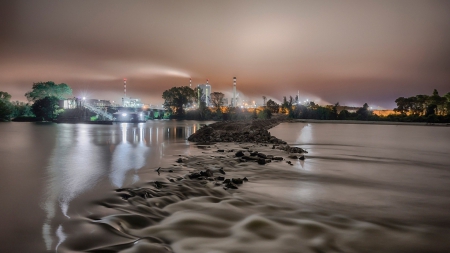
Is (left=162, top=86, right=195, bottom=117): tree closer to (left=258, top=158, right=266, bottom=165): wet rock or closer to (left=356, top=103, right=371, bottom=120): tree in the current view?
(left=356, top=103, right=371, bottom=120): tree

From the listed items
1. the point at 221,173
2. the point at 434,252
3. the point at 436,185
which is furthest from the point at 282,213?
the point at 436,185

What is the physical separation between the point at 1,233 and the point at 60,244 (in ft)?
4.25

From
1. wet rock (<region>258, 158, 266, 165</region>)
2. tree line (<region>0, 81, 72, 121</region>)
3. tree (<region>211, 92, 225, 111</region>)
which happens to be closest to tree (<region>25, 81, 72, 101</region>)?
tree line (<region>0, 81, 72, 121</region>)

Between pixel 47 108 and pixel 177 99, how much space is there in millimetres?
60535

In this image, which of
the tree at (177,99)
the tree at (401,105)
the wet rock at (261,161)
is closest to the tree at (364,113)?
the tree at (401,105)

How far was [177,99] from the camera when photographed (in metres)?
136

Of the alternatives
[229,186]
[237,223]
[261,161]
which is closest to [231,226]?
[237,223]

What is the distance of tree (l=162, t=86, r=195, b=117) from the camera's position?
136050 millimetres

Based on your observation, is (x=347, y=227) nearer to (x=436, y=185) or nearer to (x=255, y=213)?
(x=255, y=213)

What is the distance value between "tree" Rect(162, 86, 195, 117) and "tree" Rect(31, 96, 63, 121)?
56.7 meters

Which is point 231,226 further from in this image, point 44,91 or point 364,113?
point 44,91

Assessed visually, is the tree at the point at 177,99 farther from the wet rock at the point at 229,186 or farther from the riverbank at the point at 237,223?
the riverbank at the point at 237,223

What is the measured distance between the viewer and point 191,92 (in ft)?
458

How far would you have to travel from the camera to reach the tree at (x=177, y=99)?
136050mm
